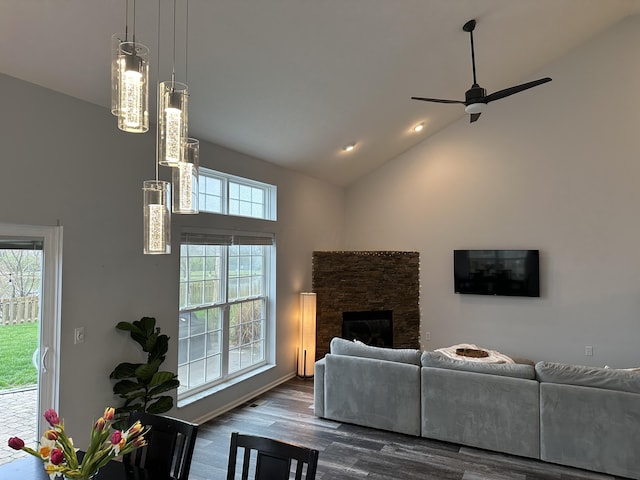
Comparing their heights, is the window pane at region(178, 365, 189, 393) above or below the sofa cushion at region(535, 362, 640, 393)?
below

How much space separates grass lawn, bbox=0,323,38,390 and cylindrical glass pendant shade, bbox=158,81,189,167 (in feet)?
7.18

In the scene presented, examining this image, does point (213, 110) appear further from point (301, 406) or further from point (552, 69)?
point (552, 69)

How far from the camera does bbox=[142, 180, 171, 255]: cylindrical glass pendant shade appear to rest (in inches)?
77.5

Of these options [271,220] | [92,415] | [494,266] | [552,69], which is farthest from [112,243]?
[552,69]

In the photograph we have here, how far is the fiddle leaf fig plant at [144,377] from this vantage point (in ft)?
11.7

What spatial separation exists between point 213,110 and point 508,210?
16.2ft

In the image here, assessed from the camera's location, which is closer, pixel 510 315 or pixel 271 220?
pixel 271 220

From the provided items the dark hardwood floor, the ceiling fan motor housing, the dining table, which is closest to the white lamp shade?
the dark hardwood floor

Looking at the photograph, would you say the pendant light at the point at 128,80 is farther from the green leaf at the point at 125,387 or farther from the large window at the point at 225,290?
the large window at the point at 225,290

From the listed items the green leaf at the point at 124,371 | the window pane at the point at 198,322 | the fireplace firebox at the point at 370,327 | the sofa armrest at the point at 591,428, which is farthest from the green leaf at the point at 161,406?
the fireplace firebox at the point at 370,327

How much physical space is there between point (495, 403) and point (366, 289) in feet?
10.9

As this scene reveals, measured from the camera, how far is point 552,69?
652cm

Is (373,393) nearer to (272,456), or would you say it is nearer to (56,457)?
(272,456)

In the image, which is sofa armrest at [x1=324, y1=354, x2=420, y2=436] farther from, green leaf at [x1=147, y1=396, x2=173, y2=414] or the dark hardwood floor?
green leaf at [x1=147, y1=396, x2=173, y2=414]
